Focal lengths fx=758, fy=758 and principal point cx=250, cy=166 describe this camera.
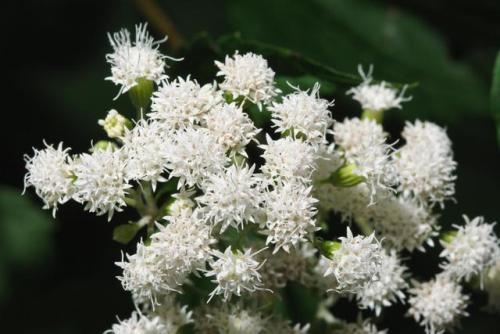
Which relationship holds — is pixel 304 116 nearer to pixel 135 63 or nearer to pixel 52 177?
pixel 135 63

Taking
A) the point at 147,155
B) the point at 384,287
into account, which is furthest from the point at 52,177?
the point at 384,287

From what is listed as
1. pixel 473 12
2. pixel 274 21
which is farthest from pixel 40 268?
pixel 473 12

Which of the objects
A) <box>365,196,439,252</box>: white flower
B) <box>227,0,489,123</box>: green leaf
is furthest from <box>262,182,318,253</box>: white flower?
<box>227,0,489,123</box>: green leaf

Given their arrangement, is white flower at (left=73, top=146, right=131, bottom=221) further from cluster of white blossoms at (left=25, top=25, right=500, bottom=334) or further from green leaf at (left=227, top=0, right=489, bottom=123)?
green leaf at (left=227, top=0, right=489, bottom=123)

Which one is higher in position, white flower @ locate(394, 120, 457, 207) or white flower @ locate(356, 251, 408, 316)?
white flower @ locate(394, 120, 457, 207)

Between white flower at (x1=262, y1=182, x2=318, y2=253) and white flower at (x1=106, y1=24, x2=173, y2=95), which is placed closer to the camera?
white flower at (x1=262, y1=182, x2=318, y2=253)

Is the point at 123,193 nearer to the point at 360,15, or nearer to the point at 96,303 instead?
the point at 96,303
